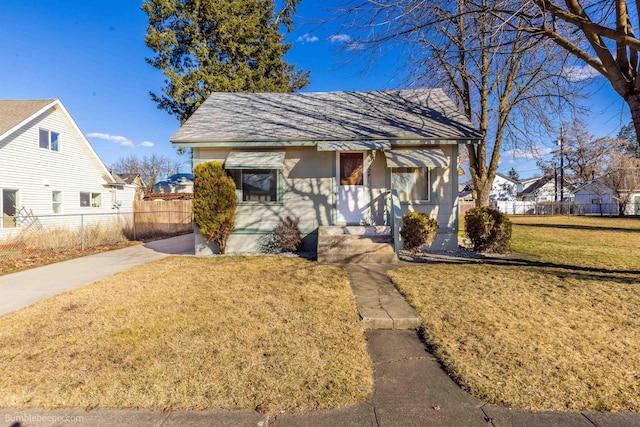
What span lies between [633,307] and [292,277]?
5.32 m

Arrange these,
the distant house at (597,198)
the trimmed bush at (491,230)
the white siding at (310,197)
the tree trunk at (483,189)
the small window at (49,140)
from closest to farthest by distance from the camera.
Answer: the trimmed bush at (491,230) → the white siding at (310,197) → the tree trunk at (483,189) → the small window at (49,140) → the distant house at (597,198)

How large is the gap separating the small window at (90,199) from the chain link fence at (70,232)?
138 cm

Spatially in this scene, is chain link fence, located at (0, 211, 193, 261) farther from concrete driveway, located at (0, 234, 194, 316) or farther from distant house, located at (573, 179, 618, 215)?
distant house, located at (573, 179, 618, 215)

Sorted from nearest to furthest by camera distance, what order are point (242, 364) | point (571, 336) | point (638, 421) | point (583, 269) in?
point (638, 421), point (242, 364), point (571, 336), point (583, 269)

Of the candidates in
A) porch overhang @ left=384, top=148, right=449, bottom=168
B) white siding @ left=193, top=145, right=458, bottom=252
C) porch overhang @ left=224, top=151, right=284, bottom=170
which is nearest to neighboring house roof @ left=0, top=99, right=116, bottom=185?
white siding @ left=193, top=145, right=458, bottom=252

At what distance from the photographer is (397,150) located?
877 cm

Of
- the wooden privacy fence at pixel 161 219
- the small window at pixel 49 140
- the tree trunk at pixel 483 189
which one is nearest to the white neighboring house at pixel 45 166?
the small window at pixel 49 140

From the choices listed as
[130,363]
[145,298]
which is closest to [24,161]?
[145,298]

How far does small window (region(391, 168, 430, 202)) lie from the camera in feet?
29.5

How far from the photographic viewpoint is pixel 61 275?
680 centimetres

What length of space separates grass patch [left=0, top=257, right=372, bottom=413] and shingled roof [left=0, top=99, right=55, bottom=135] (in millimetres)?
13266

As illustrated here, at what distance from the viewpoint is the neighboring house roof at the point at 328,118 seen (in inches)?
337

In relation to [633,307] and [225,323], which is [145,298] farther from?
[633,307]

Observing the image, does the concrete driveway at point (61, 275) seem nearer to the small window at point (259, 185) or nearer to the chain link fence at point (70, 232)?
the chain link fence at point (70, 232)
